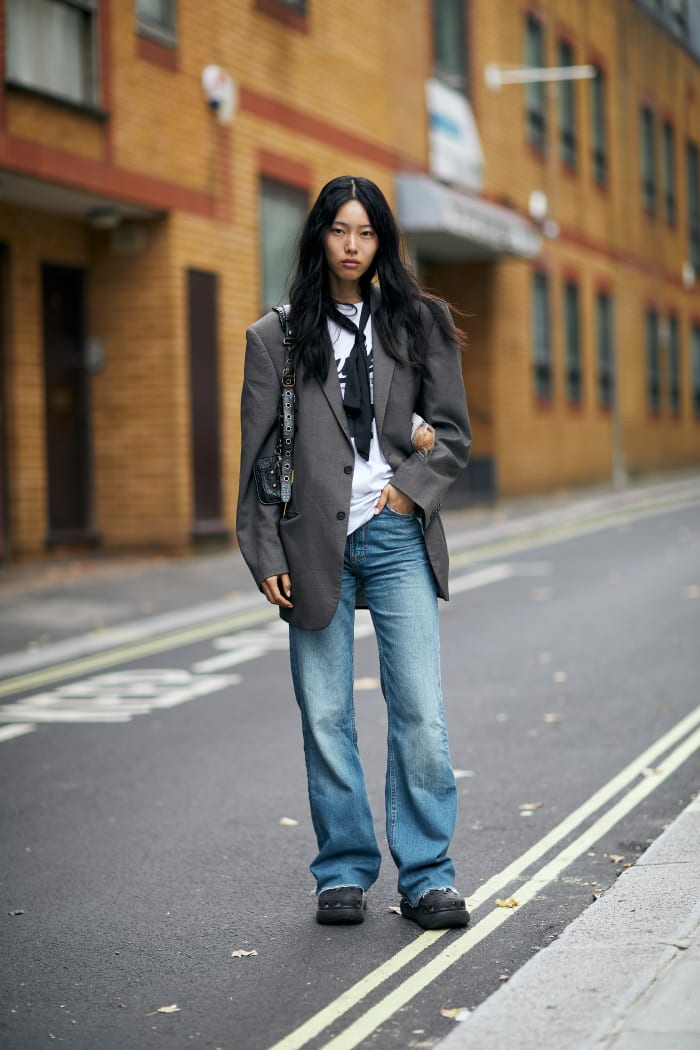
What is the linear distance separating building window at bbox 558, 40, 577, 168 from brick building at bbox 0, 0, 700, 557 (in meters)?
0.20

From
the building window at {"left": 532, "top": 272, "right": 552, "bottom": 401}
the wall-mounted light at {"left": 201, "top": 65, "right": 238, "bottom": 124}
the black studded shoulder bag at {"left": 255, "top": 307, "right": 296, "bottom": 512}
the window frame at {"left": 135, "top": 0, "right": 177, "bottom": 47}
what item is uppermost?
the window frame at {"left": 135, "top": 0, "right": 177, "bottom": 47}

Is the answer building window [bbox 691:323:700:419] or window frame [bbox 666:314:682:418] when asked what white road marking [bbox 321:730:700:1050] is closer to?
window frame [bbox 666:314:682:418]

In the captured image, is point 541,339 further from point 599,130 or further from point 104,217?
point 104,217

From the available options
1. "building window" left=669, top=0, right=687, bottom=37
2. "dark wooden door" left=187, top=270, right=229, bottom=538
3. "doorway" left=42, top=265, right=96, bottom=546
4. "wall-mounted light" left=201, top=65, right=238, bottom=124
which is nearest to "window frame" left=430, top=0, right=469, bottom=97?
"wall-mounted light" left=201, top=65, right=238, bottom=124

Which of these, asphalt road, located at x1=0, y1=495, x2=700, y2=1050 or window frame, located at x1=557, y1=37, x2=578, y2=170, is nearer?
asphalt road, located at x1=0, y1=495, x2=700, y2=1050

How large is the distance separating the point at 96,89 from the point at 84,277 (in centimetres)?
219

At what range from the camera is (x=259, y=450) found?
449 cm

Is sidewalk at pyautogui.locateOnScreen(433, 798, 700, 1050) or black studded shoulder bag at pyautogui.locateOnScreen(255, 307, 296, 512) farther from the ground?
black studded shoulder bag at pyautogui.locateOnScreen(255, 307, 296, 512)

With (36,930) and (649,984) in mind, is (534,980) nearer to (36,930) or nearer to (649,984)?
(649,984)

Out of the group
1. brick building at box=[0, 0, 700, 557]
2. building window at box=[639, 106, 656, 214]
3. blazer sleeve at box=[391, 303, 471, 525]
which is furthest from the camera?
building window at box=[639, 106, 656, 214]

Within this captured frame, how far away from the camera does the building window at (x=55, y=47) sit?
46.1 ft

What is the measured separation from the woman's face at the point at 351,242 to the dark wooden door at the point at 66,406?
11.8 meters

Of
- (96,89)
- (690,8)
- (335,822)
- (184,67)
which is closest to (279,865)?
(335,822)

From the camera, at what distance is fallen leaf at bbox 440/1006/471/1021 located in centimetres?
381
